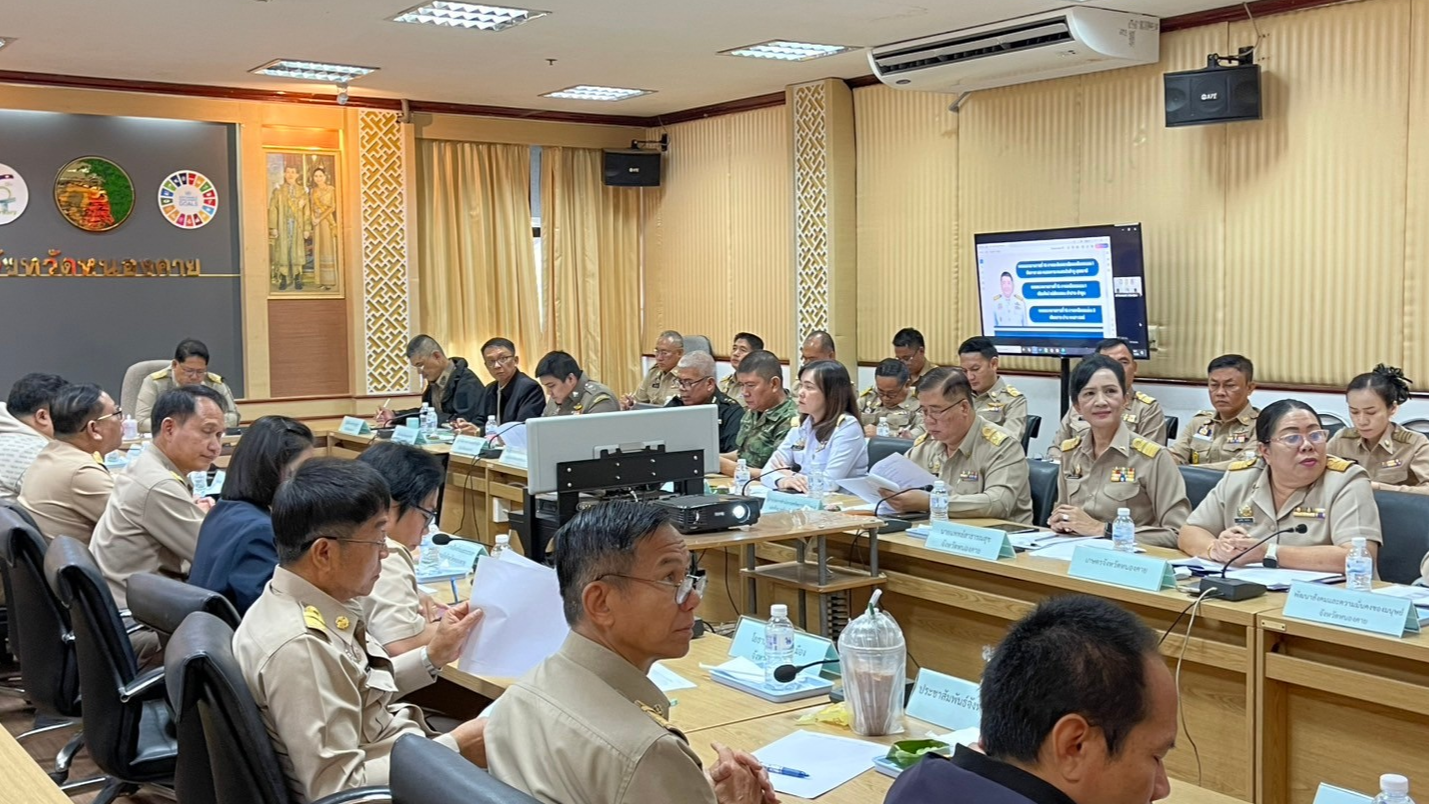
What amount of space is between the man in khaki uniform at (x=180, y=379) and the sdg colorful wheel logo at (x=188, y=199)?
4.27ft

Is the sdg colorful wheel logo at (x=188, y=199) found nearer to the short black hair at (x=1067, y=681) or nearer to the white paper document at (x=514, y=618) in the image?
the white paper document at (x=514, y=618)

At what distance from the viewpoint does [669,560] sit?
1974mm

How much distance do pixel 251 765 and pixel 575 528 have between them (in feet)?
2.47

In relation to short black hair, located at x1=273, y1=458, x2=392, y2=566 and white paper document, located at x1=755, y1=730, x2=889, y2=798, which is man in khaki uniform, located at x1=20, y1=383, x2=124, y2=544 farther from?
white paper document, located at x1=755, y1=730, x2=889, y2=798

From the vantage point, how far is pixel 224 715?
2242 millimetres

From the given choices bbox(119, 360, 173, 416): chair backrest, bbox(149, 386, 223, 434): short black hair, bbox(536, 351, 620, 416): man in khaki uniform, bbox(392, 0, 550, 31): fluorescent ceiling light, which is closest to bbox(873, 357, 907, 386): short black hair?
bbox(536, 351, 620, 416): man in khaki uniform

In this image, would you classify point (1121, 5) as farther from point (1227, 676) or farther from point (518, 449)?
point (1227, 676)

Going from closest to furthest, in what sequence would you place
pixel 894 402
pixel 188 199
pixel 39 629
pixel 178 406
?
1. pixel 39 629
2. pixel 178 406
3. pixel 894 402
4. pixel 188 199

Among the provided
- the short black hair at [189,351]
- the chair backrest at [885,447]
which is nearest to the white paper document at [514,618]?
the chair backrest at [885,447]

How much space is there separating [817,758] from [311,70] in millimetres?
7437

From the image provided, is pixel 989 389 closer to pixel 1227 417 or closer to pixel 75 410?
pixel 1227 417

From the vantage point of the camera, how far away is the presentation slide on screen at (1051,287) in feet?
23.9

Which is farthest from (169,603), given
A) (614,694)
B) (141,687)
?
(614,694)

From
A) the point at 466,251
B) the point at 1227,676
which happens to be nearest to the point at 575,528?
the point at 1227,676
